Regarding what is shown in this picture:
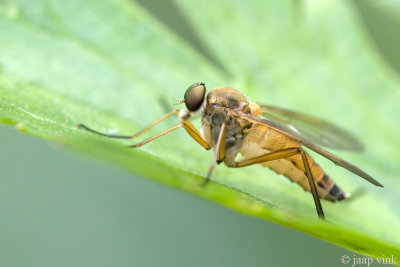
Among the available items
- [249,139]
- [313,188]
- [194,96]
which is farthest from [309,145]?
[194,96]

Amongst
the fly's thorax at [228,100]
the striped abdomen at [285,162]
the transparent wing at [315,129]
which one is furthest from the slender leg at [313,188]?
the fly's thorax at [228,100]

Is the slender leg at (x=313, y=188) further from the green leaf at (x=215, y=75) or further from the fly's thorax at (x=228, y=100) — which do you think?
the fly's thorax at (x=228, y=100)

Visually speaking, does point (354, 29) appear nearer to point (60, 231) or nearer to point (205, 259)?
point (205, 259)

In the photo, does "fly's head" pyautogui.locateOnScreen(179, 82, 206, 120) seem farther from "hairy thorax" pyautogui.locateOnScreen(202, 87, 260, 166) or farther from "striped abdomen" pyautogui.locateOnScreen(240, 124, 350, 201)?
"striped abdomen" pyautogui.locateOnScreen(240, 124, 350, 201)

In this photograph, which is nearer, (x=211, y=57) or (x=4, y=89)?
(x=4, y=89)

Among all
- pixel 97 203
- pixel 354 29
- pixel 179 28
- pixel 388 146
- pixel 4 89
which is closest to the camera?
pixel 4 89

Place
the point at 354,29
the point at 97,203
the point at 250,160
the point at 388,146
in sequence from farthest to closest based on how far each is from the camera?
the point at 354,29
the point at 388,146
the point at 250,160
the point at 97,203

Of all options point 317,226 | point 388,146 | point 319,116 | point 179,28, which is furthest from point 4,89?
point 179,28
